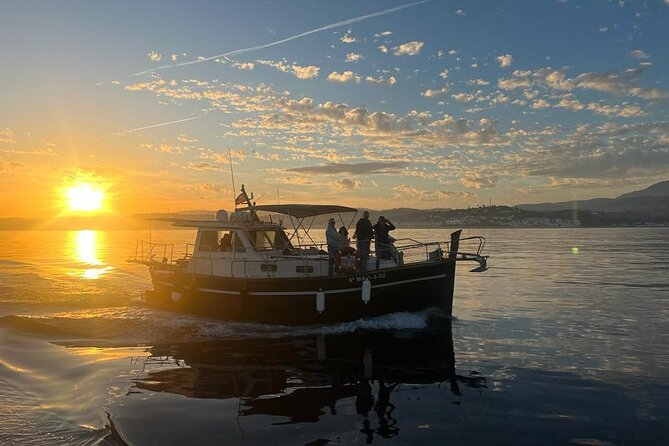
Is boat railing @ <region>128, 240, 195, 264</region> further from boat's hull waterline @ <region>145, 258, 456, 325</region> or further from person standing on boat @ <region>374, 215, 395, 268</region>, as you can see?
person standing on boat @ <region>374, 215, 395, 268</region>

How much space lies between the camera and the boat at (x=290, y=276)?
17359mm

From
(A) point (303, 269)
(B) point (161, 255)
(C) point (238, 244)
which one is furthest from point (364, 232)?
(B) point (161, 255)

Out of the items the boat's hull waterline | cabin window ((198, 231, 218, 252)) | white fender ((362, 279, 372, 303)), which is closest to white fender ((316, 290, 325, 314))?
the boat's hull waterline

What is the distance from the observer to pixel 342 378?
11.8 meters

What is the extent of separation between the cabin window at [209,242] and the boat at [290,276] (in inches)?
1.6

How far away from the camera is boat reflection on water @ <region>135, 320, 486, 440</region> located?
9.91 meters

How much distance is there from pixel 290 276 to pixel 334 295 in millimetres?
1909

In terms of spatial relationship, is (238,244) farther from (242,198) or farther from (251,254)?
(242,198)

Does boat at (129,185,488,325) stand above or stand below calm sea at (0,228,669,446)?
above

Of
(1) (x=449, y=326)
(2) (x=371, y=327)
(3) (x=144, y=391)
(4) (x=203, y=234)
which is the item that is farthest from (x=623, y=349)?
(4) (x=203, y=234)

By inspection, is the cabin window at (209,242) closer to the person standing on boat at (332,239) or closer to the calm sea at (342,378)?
the calm sea at (342,378)

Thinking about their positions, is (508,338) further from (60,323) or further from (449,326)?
(60,323)

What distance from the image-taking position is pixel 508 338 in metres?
16.2

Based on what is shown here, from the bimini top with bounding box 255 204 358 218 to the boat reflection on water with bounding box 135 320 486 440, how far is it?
15.6 feet
